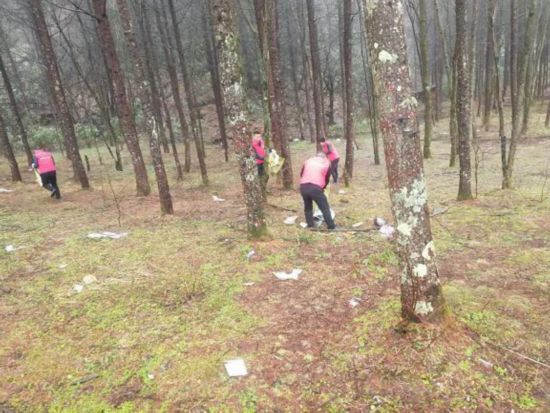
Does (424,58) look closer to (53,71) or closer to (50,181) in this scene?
(53,71)

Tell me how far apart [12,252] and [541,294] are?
8433 millimetres

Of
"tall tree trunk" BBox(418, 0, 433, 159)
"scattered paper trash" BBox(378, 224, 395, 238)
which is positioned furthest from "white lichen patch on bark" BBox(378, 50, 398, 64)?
"tall tree trunk" BBox(418, 0, 433, 159)

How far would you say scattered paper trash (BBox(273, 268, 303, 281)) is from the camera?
559 centimetres

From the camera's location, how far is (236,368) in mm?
3691

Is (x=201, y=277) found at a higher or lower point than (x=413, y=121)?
lower

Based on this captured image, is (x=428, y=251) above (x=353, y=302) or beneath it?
above

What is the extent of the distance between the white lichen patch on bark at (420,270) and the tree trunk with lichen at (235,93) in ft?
11.5

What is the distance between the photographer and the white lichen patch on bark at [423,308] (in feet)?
12.0

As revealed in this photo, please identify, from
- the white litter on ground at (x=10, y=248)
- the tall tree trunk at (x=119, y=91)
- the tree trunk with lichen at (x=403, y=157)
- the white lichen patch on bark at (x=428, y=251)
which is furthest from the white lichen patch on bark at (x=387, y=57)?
the tall tree trunk at (x=119, y=91)

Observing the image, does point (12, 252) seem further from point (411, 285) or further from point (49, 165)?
point (411, 285)

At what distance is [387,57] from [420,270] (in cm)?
201

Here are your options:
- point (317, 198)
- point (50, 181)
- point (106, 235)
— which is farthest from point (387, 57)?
point (50, 181)

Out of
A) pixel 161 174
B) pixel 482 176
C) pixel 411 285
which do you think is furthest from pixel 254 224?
pixel 482 176

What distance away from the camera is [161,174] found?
861 cm
